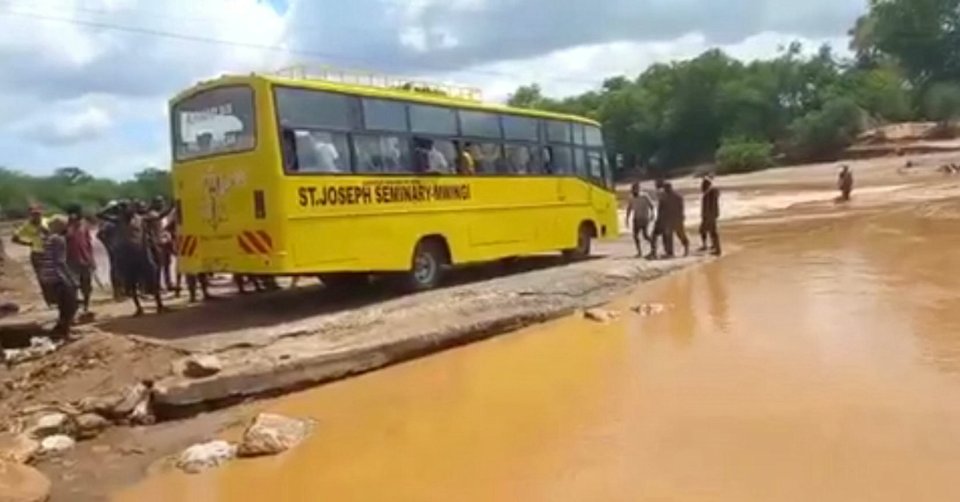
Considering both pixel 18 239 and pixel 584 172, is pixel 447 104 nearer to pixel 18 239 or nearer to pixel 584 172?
pixel 584 172

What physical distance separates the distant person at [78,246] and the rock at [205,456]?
185 inches

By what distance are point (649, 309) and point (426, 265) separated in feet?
10.4

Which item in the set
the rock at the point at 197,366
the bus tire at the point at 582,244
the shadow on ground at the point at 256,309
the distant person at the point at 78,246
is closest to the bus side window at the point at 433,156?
the shadow on ground at the point at 256,309

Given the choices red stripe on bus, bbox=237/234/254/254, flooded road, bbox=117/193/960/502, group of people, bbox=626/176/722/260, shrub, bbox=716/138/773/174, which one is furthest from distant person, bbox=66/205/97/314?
shrub, bbox=716/138/773/174

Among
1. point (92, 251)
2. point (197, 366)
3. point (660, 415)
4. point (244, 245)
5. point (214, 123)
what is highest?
point (214, 123)

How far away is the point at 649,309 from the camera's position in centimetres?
1424

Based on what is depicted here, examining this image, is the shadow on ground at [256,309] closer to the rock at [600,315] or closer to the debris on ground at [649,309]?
the rock at [600,315]

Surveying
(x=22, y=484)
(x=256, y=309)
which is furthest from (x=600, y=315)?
(x=22, y=484)

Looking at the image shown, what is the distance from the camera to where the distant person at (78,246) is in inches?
491

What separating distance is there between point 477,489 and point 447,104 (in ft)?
28.9

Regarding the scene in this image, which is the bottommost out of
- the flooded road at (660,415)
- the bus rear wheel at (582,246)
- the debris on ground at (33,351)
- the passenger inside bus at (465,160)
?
the flooded road at (660,415)

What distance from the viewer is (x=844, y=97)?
204 ft

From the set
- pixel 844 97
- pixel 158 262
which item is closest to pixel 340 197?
pixel 158 262

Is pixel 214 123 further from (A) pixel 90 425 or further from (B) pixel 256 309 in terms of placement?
(A) pixel 90 425
